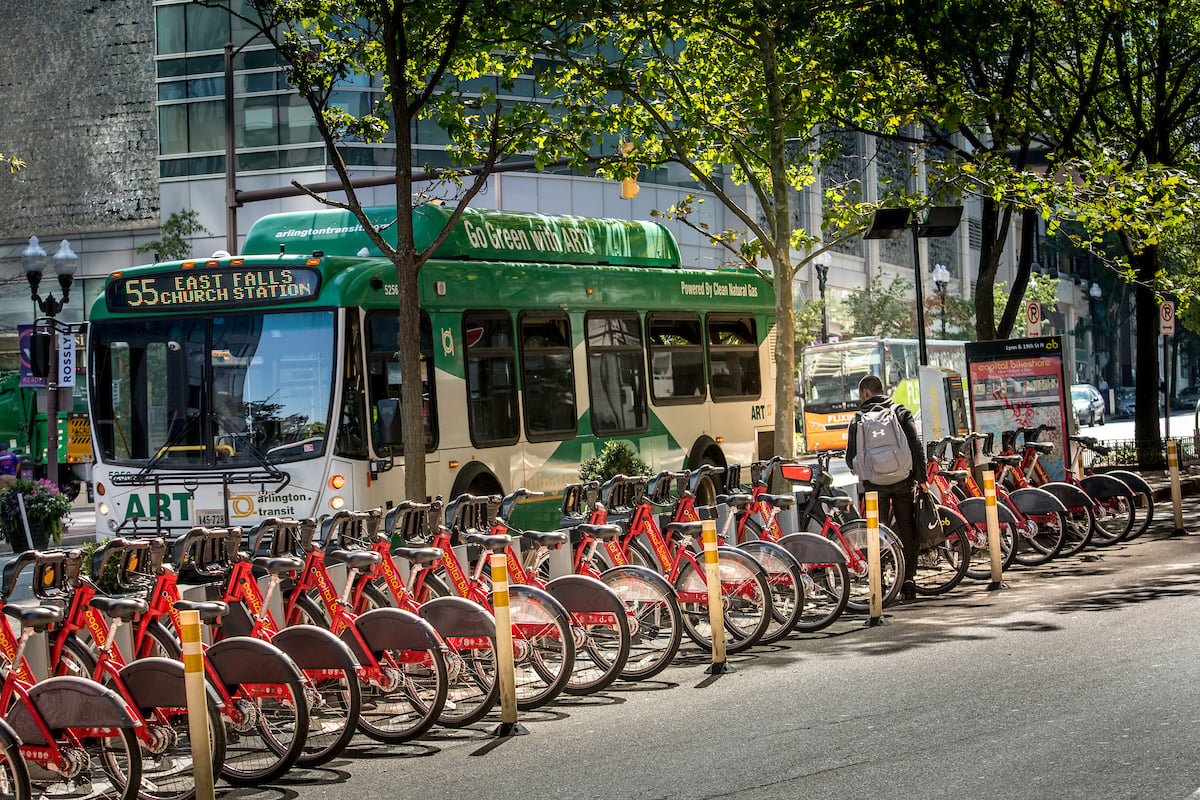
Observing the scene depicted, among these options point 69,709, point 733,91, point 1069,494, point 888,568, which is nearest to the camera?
point 69,709

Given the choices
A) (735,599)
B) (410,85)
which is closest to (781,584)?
(735,599)

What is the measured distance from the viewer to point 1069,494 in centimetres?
1398

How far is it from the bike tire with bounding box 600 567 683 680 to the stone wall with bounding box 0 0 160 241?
3448 centimetres

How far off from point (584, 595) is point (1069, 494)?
7.52 m

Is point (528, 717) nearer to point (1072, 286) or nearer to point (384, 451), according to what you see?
point (384, 451)

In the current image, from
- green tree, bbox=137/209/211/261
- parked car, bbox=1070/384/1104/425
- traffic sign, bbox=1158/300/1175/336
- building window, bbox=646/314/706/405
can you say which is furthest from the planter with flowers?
parked car, bbox=1070/384/1104/425

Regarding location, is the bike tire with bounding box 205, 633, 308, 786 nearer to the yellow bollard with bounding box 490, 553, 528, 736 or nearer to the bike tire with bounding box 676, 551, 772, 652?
the yellow bollard with bounding box 490, 553, 528, 736

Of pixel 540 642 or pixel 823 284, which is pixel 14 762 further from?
pixel 823 284

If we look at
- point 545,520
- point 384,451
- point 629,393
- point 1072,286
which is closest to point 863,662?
point 384,451

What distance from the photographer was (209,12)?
3966 cm

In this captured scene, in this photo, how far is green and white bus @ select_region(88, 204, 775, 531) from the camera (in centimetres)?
1289

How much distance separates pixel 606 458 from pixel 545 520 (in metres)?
1.01

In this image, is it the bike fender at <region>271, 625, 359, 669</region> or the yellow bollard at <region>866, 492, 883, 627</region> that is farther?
the yellow bollard at <region>866, 492, 883, 627</region>

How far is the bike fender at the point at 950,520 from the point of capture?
12070 millimetres
